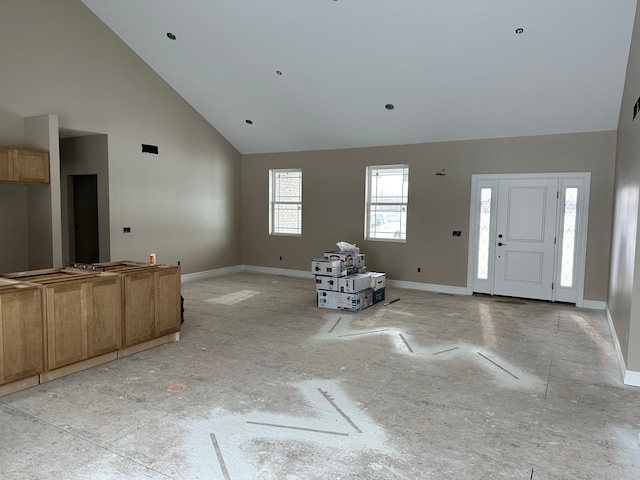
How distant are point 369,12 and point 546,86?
2.62m

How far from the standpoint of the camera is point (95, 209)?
7.50 meters

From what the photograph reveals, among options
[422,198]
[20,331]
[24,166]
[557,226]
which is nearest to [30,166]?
[24,166]

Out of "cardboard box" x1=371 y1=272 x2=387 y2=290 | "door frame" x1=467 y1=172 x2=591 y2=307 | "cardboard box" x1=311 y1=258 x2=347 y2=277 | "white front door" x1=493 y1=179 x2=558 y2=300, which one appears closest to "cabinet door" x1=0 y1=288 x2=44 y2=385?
"cardboard box" x1=311 y1=258 x2=347 y2=277

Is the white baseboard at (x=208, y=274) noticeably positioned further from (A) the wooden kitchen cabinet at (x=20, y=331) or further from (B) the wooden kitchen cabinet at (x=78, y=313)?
(A) the wooden kitchen cabinet at (x=20, y=331)

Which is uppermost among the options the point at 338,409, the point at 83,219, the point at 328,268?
the point at 83,219

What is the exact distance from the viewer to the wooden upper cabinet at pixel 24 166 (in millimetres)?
5113

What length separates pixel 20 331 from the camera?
3227 mm

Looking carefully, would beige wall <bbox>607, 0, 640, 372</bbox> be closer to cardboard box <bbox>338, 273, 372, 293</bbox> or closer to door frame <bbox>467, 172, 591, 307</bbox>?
door frame <bbox>467, 172, 591, 307</bbox>

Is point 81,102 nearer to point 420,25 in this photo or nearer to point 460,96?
point 420,25

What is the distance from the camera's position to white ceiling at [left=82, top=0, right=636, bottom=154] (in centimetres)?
483

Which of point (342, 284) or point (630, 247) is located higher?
point (630, 247)

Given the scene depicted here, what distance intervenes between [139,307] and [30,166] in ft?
8.96

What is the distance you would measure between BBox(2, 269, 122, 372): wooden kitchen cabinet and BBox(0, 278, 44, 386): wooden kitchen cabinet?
0.22 ft

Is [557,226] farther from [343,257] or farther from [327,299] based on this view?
[327,299]
